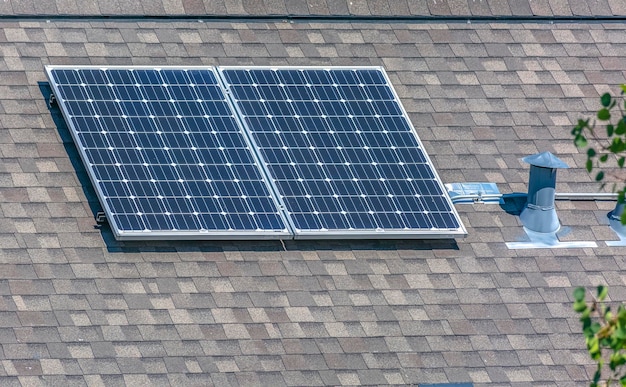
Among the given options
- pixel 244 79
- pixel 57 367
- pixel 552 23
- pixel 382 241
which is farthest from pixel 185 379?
pixel 552 23

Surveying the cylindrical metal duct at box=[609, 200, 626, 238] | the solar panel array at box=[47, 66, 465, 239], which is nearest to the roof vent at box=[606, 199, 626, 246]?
the cylindrical metal duct at box=[609, 200, 626, 238]

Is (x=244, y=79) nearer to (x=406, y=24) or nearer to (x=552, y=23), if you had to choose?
(x=406, y=24)

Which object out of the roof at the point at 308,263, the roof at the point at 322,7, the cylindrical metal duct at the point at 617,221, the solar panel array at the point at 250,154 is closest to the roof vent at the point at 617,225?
the cylindrical metal duct at the point at 617,221

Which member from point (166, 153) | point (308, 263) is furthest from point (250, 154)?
point (308, 263)

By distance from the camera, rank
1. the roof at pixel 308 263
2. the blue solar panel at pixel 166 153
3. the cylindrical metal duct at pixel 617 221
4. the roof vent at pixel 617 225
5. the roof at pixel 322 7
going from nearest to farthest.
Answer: the roof at pixel 308 263 < the blue solar panel at pixel 166 153 < the roof vent at pixel 617 225 < the cylindrical metal duct at pixel 617 221 < the roof at pixel 322 7

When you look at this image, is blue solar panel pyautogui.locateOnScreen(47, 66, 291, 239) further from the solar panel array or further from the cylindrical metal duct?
the cylindrical metal duct

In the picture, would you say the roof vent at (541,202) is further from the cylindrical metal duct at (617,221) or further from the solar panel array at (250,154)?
the solar panel array at (250,154)
